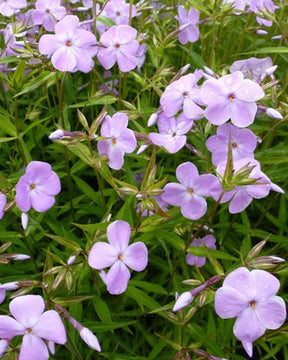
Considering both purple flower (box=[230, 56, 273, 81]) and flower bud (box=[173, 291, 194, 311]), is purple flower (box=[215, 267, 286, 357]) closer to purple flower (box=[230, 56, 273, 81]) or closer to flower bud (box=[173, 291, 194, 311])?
flower bud (box=[173, 291, 194, 311])

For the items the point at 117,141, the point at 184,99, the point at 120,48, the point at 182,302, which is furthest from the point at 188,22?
the point at 182,302

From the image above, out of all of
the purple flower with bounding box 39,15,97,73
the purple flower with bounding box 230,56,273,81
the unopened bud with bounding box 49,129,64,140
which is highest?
the purple flower with bounding box 39,15,97,73

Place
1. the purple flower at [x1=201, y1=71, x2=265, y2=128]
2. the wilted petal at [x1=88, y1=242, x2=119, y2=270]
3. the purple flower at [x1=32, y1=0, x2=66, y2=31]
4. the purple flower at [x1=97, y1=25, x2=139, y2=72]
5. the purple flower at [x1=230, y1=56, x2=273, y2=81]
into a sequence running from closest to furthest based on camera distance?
the wilted petal at [x1=88, y1=242, x2=119, y2=270], the purple flower at [x1=201, y1=71, x2=265, y2=128], the purple flower at [x1=97, y1=25, x2=139, y2=72], the purple flower at [x1=32, y1=0, x2=66, y2=31], the purple flower at [x1=230, y1=56, x2=273, y2=81]

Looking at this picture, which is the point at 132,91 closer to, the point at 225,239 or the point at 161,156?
the point at 161,156

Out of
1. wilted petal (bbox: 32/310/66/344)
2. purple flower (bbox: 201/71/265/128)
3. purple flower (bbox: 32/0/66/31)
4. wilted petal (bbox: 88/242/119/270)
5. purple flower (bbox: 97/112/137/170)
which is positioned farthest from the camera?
purple flower (bbox: 32/0/66/31)

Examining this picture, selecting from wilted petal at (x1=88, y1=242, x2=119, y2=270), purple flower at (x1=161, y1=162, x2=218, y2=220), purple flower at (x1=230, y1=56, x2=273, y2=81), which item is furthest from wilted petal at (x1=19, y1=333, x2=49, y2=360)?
purple flower at (x1=230, y1=56, x2=273, y2=81)

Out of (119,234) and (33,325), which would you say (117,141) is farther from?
(33,325)

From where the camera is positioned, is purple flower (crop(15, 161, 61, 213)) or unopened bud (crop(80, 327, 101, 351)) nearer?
unopened bud (crop(80, 327, 101, 351))
